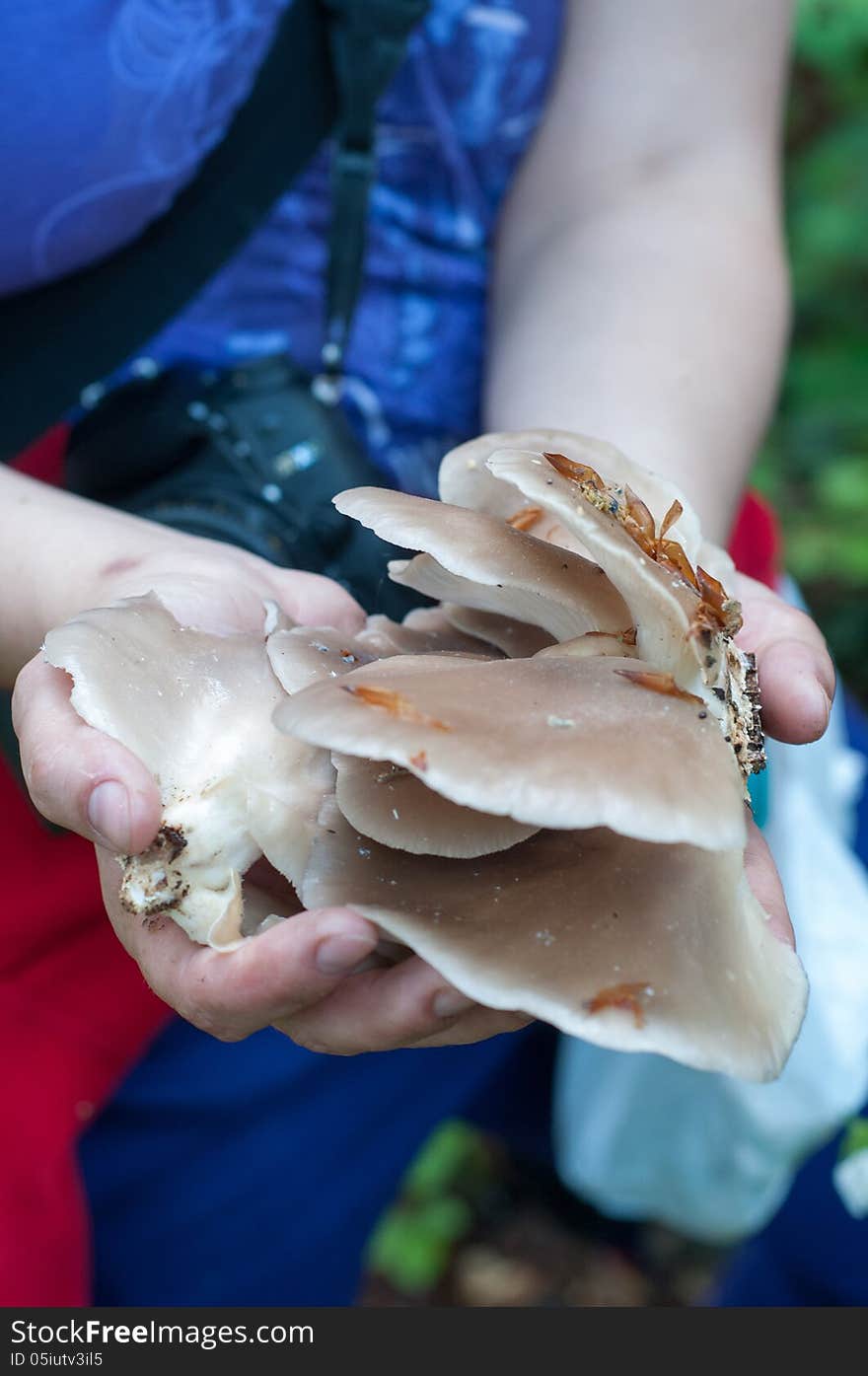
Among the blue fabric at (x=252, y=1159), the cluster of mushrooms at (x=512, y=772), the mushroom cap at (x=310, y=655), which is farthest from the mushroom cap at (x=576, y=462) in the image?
the blue fabric at (x=252, y=1159)

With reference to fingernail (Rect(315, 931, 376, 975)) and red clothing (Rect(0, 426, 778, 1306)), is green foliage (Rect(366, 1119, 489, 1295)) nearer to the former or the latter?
red clothing (Rect(0, 426, 778, 1306))

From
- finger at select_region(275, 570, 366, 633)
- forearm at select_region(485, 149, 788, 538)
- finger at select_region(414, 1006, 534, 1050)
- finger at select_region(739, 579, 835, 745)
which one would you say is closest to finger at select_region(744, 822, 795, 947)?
finger at select_region(739, 579, 835, 745)

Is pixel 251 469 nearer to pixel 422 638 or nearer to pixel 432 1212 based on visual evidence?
pixel 422 638

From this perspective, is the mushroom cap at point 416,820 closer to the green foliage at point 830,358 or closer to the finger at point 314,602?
the finger at point 314,602

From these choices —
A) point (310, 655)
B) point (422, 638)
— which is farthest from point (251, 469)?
point (310, 655)

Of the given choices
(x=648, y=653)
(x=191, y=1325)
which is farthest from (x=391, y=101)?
(x=191, y=1325)

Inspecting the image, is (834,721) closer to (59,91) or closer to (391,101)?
(391,101)
